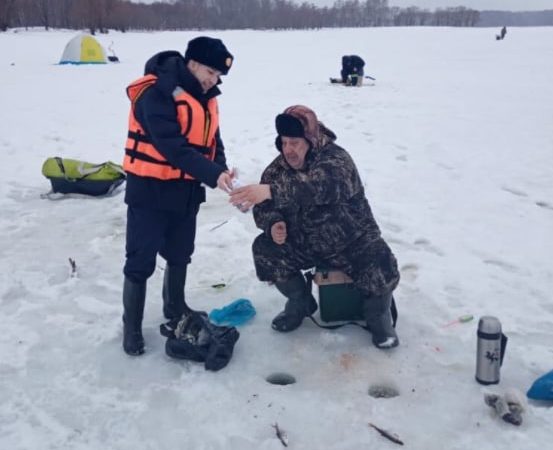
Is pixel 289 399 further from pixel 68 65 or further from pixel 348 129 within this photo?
pixel 68 65

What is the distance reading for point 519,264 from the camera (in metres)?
4.75

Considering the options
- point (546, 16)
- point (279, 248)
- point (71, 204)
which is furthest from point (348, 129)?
point (546, 16)

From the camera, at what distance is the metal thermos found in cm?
309

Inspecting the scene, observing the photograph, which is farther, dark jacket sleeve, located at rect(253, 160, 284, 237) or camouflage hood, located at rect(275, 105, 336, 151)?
dark jacket sleeve, located at rect(253, 160, 284, 237)

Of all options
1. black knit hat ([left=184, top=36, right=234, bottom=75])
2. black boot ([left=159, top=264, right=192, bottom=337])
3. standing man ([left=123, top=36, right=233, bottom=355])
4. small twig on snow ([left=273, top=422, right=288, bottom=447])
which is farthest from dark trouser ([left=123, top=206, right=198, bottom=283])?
small twig on snow ([left=273, top=422, right=288, bottom=447])

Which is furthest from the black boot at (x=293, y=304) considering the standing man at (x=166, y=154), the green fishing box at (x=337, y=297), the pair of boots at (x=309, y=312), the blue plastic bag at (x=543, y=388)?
the blue plastic bag at (x=543, y=388)

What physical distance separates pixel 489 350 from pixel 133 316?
6.55 ft

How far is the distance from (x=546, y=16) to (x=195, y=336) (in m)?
193

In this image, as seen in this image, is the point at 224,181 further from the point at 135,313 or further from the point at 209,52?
the point at 135,313

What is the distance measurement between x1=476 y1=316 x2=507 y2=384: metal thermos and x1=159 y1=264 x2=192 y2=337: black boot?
1721 millimetres

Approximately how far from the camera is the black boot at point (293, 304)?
12.4 feet

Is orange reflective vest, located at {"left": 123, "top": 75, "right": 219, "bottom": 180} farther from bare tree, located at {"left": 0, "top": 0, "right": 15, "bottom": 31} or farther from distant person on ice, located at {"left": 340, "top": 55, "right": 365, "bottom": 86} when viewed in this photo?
bare tree, located at {"left": 0, "top": 0, "right": 15, "bottom": 31}

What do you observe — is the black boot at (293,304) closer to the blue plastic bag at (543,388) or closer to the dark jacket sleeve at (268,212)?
the dark jacket sleeve at (268,212)

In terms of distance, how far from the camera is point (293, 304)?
3.83m
